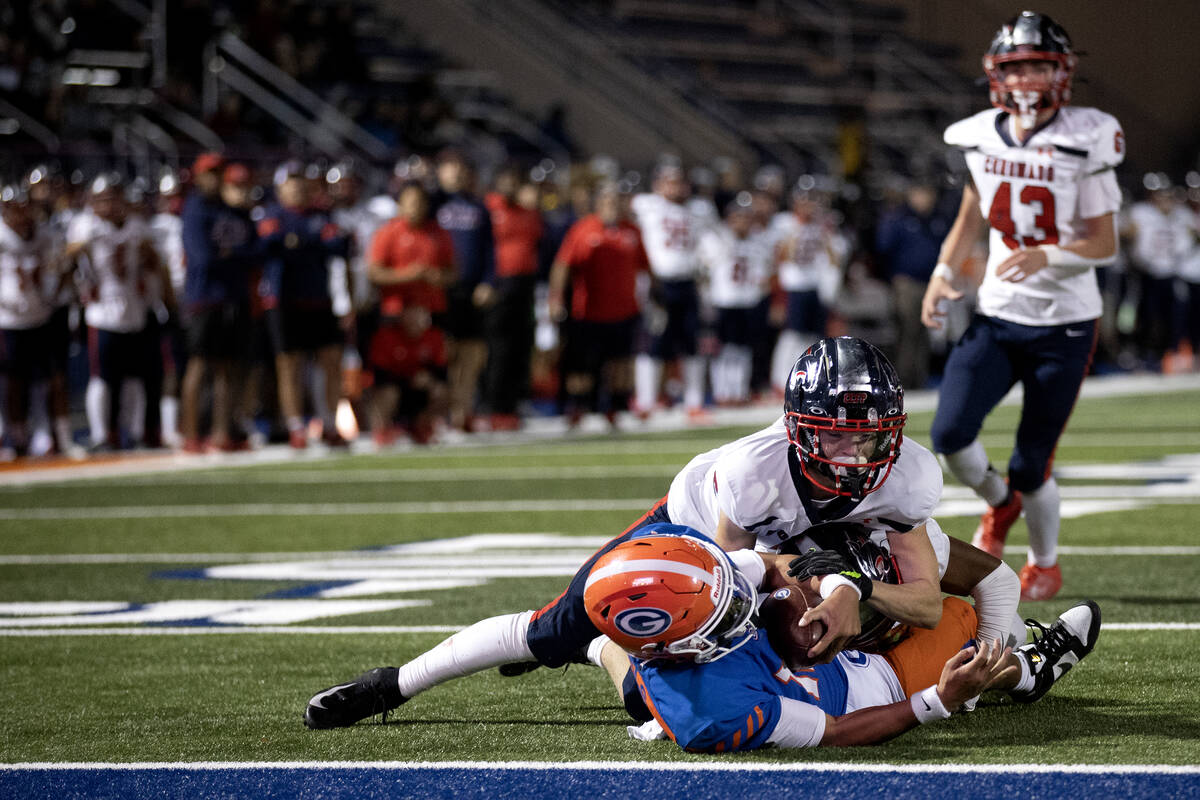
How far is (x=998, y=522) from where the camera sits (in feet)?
19.6

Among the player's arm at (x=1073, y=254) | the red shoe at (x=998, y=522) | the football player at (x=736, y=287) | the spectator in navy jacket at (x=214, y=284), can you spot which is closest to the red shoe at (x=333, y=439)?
the spectator in navy jacket at (x=214, y=284)

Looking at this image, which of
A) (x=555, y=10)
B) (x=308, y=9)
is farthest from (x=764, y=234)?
(x=555, y=10)

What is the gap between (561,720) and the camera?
412 cm

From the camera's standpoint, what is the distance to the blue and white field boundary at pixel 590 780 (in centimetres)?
338

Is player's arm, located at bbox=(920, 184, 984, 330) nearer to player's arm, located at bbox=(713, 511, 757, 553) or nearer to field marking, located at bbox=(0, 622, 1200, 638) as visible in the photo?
field marking, located at bbox=(0, 622, 1200, 638)

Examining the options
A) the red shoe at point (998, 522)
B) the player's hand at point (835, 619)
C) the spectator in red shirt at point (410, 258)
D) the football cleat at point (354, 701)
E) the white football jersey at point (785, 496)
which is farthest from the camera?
the spectator in red shirt at point (410, 258)

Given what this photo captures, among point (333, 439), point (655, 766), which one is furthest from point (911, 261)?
point (655, 766)

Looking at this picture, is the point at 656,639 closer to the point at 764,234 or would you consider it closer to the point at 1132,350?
the point at 764,234

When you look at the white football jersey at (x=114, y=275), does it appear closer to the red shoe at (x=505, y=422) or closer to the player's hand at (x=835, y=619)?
the red shoe at (x=505, y=422)

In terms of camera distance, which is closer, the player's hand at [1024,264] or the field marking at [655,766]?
the field marking at [655,766]

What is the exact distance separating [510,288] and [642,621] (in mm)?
9529

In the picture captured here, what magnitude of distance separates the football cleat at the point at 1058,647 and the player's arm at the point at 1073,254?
144cm

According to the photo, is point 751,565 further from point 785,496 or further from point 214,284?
point 214,284

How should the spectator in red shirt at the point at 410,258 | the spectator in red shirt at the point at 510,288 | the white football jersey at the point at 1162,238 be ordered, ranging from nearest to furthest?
the spectator in red shirt at the point at 410,258 → the spectator in red shirt at the point at 510,288 → the white football jersey at the point at 1162,238
